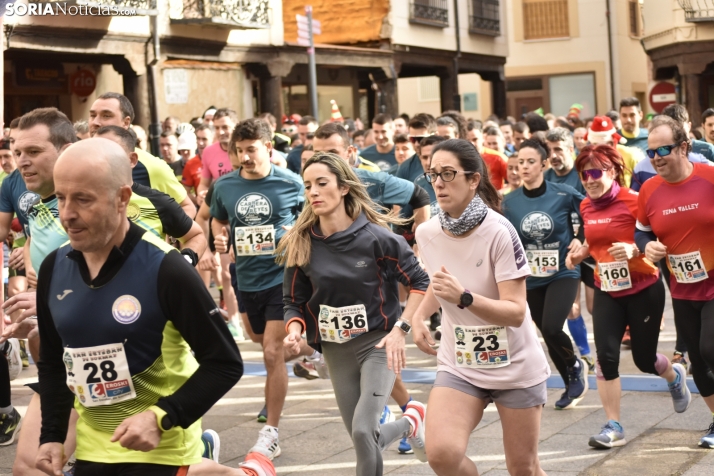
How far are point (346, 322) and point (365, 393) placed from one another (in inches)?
14.9

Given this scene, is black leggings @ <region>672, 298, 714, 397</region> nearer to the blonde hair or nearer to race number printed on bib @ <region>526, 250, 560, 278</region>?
race number printed on bib @ <region>526, 250, 560, 278</region>

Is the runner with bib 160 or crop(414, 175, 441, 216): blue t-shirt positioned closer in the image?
the runner with bib 160

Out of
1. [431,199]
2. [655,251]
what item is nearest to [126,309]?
[655,251]

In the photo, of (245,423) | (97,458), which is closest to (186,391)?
(97,458)

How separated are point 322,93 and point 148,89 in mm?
10175

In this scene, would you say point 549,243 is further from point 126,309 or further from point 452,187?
point 126,309

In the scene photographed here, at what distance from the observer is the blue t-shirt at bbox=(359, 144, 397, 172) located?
12.3 meters

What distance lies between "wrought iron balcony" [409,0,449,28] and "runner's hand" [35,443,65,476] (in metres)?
25.3

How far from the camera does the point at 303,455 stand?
6.71 meters

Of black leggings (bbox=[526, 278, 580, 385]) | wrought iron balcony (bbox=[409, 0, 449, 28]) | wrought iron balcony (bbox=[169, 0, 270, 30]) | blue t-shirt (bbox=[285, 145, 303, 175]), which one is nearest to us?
black leggings (bbox=[526, 278, 580, 385])

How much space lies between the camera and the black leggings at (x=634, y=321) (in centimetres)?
684

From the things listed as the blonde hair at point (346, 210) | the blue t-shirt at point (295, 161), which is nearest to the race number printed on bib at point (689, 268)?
the blonde hair at point (346, 210)

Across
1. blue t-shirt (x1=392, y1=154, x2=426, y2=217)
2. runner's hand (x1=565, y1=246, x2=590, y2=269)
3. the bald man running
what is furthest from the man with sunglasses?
blue t-shirt (x1=392, y1=154, x2=426, y2=217)

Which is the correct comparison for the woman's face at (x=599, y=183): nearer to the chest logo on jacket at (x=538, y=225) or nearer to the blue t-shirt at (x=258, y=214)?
the chest logo on jacket at (x=538, y=225)
